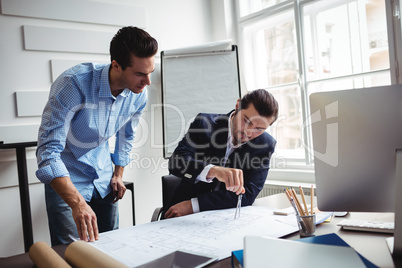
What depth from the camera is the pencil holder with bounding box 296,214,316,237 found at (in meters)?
1.12

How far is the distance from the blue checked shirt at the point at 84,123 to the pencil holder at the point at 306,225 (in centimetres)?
90

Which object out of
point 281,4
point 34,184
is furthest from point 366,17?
point 34,184

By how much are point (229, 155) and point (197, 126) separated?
247mm

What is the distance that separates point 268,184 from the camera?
323cm

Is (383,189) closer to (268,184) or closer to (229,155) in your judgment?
(229,155)

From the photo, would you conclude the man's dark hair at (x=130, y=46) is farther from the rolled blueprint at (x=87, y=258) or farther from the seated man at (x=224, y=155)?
the rolled blueprint at (x=87, y=258)

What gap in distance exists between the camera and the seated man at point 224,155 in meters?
1.65

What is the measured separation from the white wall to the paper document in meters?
1.71

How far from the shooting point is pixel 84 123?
1.77 m

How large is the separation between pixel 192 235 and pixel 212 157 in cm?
82

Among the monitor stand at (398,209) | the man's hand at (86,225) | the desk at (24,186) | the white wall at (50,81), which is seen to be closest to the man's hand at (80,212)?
the man's hand at (86,225)

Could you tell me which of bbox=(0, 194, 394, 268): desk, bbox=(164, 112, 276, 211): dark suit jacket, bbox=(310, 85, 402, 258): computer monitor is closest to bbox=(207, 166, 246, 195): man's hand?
bbox=(164, 112, 276, 211): dark suit jacket

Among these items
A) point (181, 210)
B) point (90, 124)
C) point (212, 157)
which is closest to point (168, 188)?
point (212, 157)

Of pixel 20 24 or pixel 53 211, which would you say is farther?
pixel 20 24
